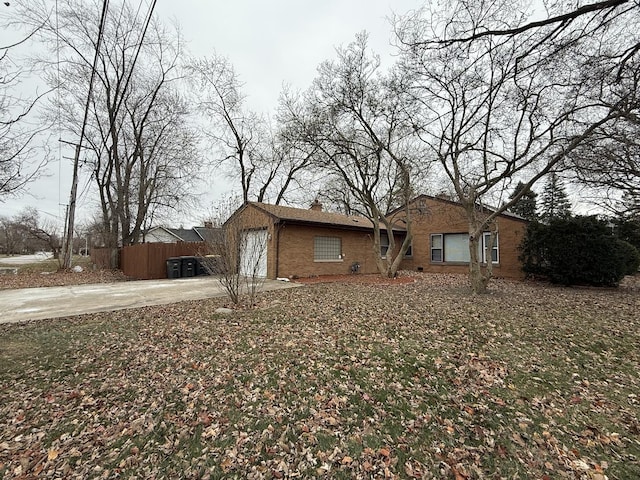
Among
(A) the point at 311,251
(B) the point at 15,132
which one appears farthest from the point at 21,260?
(B) the point at 15,132

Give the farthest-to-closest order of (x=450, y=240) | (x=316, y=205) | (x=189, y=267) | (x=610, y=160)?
(x=316, y=205), (x=450, y=240), (x=189, y=267), (x=610, y=160)

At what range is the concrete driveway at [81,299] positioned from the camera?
657 centimetres

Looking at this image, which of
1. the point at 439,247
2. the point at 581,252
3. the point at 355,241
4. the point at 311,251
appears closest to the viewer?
the point at 581,252

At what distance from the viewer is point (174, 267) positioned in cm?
1371

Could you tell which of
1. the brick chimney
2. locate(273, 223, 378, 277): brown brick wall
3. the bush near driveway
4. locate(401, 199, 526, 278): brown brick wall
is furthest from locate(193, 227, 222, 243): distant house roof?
the brick chimney

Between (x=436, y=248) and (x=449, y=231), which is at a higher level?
(x=449, y=231)

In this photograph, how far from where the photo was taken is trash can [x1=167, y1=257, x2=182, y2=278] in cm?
1362

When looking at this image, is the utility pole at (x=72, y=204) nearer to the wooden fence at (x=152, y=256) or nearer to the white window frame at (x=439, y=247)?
the wooden fence at (x=152, y=256)

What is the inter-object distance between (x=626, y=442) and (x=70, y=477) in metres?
4.53

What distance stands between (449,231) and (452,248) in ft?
3.06

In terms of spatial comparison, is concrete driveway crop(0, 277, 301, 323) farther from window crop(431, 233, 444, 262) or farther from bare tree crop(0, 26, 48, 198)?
window crop(431, 233, 444, 262)

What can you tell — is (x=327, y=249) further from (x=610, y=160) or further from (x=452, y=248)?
(x=610, y=160)

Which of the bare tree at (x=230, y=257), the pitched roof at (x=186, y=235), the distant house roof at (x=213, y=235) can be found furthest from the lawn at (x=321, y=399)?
the pitched roof at (x=186, y=235)

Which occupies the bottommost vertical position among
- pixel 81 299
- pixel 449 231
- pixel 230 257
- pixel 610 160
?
pixel 81 299
